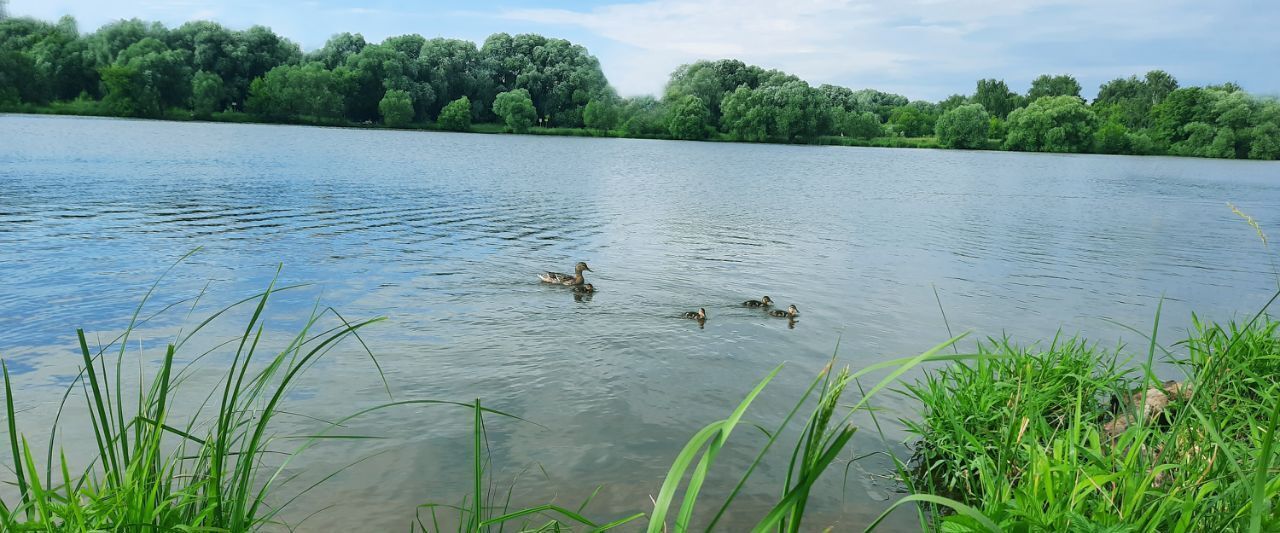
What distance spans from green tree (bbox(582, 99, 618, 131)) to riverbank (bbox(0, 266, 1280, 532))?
9849 cm

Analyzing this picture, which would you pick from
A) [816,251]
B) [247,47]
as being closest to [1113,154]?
[816,251]

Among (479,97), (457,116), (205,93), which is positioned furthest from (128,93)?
(479,97)

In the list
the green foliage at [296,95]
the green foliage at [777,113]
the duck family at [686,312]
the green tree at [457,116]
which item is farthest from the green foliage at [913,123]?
the duck family at [686,312]

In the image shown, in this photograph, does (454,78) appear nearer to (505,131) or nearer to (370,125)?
(505,131)

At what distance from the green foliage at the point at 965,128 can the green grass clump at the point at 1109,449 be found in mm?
108101

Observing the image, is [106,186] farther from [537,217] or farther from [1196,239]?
[1196,239]

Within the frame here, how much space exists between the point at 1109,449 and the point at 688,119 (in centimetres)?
10394

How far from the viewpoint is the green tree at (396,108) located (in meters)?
97.4

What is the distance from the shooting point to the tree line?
291 ft

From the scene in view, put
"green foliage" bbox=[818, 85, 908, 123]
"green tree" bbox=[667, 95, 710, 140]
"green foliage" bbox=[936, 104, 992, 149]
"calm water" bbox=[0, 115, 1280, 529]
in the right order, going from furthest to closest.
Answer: "green foliage" bbox=[818, 85, 908, 123] < "green tree" bbox=[667, 95, 710, 140] < "green foliage" bbox=[936, 104, 992, 149] < "calm water" bbox=[0, 115, 1280, 529]

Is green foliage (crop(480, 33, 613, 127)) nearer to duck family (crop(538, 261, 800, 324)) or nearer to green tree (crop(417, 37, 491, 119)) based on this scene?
green tree (crop(417, 37, 491, 119))

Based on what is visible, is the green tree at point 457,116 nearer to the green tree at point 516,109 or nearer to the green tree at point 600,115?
the green tree at point 516,109

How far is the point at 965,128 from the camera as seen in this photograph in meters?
105

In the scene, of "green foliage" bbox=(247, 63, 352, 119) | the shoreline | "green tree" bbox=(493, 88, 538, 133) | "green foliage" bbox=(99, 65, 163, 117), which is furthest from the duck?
"green foliage" bbox=(99, 65, 163, 117)
